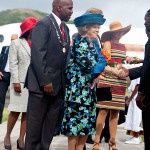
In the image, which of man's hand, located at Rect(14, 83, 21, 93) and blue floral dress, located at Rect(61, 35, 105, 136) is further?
man's hand, located at Rect(14, 83, 21, 93)

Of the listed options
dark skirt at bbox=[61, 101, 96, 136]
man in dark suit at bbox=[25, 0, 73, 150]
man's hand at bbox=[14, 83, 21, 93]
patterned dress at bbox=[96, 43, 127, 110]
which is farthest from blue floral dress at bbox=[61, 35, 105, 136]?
patterned dress at bbox=[96, 43, 127, 110]

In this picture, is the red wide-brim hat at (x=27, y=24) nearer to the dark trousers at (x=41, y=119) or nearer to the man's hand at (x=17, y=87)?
the man's hand at (x=17, y=87)

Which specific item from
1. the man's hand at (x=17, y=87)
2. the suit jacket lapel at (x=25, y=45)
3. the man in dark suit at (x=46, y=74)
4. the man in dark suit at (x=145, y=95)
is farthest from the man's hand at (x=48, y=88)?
the suit jacket lapel at (x=25, y=45)

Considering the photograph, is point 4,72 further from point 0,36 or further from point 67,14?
point 0,36

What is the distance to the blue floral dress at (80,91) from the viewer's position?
5648 millimetres

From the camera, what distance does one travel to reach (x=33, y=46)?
556cm

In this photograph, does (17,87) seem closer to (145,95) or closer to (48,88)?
(48,88)

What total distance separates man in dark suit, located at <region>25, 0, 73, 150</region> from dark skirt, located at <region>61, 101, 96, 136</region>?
0.14 m

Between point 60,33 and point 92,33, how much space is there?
373 mm

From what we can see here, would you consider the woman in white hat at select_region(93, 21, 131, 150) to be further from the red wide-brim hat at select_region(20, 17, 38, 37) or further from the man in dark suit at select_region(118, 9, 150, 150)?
the man in dark suit at select_region(118, 9, 150, 150)

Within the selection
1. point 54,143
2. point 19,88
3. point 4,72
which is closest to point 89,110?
point 19,88

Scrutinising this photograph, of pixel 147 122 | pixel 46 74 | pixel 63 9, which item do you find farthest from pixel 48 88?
pixel 147 122

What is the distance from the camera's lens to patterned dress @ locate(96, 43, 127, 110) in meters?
7.45

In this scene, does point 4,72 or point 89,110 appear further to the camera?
point 4,72
